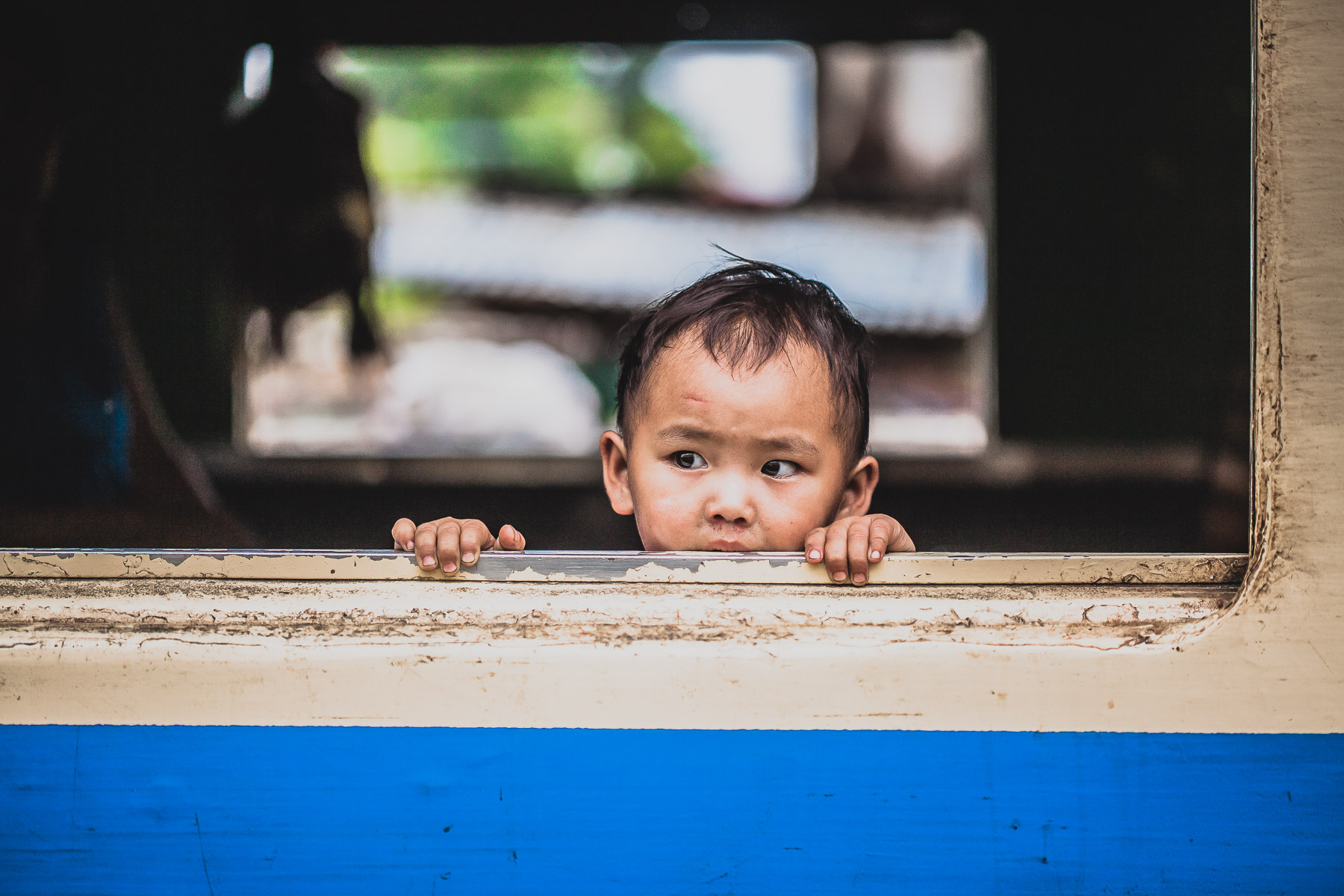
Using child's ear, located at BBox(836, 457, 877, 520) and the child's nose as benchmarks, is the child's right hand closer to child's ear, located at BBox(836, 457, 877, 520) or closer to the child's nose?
the child's nose

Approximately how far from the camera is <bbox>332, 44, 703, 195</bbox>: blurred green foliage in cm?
929

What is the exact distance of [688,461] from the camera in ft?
4.97

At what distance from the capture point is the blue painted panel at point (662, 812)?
0.96 meters

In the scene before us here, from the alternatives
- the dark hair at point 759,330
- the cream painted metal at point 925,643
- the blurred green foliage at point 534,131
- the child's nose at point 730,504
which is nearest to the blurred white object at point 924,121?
the blurred green foliage at point 534,131

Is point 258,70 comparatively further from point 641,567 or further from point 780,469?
point 641,567

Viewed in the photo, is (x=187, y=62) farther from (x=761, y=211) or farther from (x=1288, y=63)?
(x=761, y=211)

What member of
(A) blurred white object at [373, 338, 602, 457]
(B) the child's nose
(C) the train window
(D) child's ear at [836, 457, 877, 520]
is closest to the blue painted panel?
(B) the child's nose

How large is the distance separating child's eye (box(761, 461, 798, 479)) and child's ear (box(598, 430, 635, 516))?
316mm

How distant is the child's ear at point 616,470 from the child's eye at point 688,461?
8.6 inches

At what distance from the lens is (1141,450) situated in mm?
3914

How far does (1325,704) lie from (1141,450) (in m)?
3.20

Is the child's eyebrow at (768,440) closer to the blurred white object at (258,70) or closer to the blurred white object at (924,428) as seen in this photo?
the blurred white object at (258,70)

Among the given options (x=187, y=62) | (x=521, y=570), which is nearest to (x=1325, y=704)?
(x=521, y=570)

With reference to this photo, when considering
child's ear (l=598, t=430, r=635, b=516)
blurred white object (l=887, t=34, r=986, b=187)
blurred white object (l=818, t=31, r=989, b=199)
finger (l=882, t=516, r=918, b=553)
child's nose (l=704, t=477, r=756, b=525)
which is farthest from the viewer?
blurred white object (l=818, t=31, r=989, b=199)
